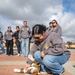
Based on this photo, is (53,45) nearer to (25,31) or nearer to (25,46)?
(25,31)

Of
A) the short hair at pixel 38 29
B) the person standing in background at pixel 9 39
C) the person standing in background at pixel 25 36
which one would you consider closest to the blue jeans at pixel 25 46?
the person standing in background at pixel 25 36

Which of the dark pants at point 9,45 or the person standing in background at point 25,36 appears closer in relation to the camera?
the person standing in background at point 25,36

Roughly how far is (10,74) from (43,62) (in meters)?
1.33

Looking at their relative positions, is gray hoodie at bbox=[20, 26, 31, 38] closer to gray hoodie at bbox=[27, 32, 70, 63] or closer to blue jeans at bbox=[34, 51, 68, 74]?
gray hoodie at bbox=[27, 32, 70, 63]

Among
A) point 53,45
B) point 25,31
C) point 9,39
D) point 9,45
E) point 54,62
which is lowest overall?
point 54,62

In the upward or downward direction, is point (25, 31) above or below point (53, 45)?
above

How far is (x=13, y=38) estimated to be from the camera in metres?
14.1

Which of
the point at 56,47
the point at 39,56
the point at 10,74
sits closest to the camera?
the point at 56,47

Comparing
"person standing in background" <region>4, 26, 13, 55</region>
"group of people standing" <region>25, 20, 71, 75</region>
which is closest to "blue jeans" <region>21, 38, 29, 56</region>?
"person standing in background" <region>4, 26, 13, 55</region>

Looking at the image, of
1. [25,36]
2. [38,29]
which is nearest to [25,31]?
[25,36]

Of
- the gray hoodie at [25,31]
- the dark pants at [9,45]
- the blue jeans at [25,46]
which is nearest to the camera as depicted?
the gray hoodie at [25,31]

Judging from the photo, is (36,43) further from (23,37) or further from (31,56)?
(23,37)

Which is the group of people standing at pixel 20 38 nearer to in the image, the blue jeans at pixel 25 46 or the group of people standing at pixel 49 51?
the blue jeans at pixel 25 46

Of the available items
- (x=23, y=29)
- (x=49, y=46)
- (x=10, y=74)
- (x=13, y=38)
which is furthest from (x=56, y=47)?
(x=13, y=38)
